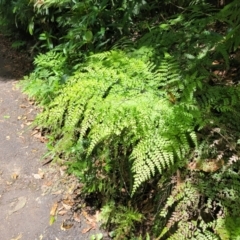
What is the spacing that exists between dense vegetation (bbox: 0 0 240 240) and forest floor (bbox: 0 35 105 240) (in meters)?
0.24

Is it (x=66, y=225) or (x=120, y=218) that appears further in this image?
(x=66, y=225)

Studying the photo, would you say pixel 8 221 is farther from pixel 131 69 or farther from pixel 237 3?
pixel 237 3

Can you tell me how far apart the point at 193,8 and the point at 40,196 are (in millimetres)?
2666

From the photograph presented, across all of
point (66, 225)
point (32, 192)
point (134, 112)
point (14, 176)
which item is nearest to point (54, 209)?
point (66, 225)

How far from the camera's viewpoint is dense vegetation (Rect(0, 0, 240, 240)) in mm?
2305

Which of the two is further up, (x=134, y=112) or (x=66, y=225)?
(x=134, y=112)

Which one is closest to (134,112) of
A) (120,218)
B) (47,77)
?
(120,218)

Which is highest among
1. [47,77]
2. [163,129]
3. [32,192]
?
[163,129]

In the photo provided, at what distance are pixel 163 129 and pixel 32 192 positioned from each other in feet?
6.90

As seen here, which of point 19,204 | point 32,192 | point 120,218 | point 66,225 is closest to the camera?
point 120,218

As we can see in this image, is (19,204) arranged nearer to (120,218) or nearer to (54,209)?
(54,209)

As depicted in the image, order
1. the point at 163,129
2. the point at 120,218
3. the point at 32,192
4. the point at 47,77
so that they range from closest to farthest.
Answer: the point at 163,129
the point at 120,218
the point at 32,192
the point at 47,77

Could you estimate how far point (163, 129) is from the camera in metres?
2.38

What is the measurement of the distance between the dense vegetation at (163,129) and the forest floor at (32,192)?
238 millimetres
